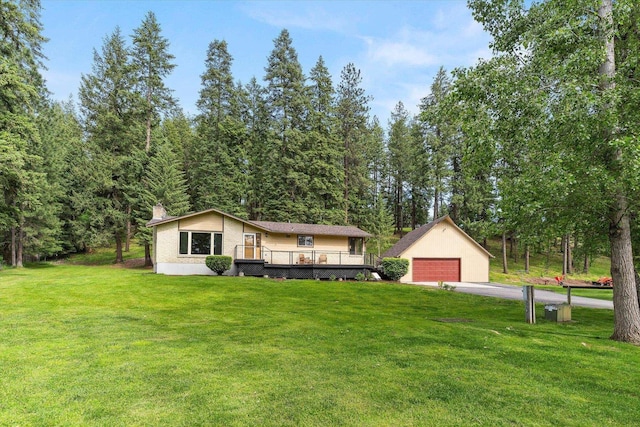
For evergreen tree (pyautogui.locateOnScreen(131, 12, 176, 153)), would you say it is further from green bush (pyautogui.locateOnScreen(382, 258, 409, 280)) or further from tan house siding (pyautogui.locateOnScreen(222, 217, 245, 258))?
green bush (pyautogui.locateOnScreen(382, 258, 409, 280))

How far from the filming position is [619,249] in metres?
8.05

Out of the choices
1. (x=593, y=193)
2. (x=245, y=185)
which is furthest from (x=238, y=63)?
(x=593, y=193)

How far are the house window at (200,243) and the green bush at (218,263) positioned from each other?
1195 mm

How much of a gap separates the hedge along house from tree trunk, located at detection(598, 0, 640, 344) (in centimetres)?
1493

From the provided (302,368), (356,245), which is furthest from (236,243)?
(302,368)

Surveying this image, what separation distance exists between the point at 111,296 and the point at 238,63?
30.7 metres

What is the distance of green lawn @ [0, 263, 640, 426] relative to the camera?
Answer: 3.85 metres

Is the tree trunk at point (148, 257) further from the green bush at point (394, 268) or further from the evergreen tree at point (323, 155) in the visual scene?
the green bush at point (394, 268)

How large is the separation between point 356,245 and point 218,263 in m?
10.1

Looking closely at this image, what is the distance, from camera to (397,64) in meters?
17.3

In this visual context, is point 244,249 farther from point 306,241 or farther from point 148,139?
point 148,139

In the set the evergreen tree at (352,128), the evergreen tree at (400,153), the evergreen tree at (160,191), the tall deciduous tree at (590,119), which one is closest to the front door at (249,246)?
the evergreen tree at (160,191)

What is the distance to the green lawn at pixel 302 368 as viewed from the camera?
3.85 metres

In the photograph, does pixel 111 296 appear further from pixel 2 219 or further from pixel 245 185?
pixel 245 185
